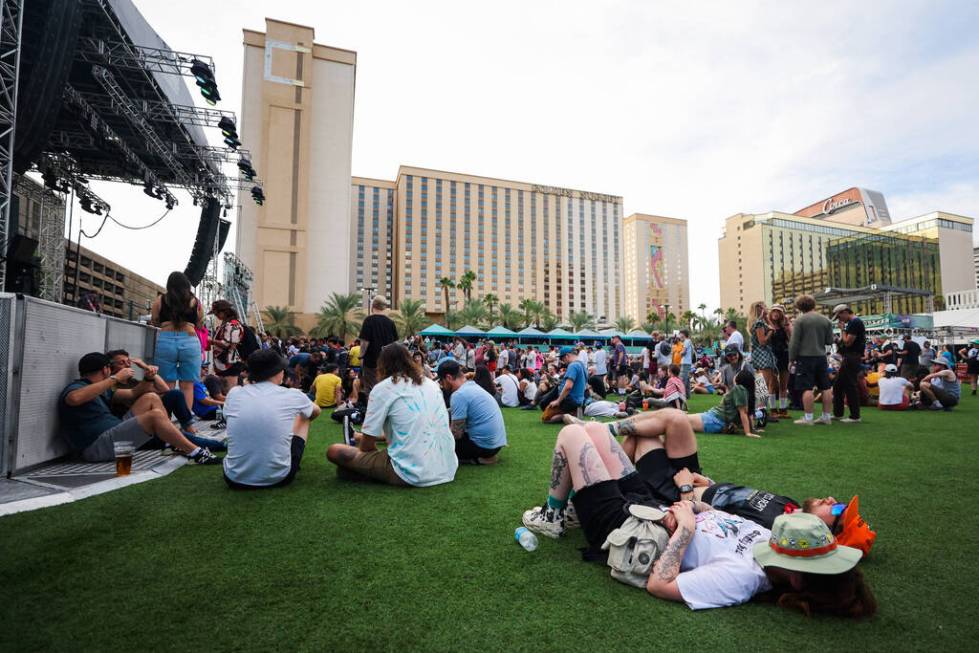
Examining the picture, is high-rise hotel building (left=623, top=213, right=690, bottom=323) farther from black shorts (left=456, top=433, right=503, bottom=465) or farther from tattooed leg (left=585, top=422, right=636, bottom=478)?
tattooed leg (left=585, top=422, right=636, bottom=478)

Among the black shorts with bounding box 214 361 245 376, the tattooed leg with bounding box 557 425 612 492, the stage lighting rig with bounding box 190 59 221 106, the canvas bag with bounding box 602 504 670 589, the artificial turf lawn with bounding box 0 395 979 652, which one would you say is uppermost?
the stage lighting rig with bounding box 190 59 221 106

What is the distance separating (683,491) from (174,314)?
574cm

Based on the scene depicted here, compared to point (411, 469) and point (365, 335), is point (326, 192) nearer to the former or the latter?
point (365, 335)

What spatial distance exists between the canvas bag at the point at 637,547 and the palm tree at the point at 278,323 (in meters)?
46.2

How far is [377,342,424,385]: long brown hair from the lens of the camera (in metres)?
3.80

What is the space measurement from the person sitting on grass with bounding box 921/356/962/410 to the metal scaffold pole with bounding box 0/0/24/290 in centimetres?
1831

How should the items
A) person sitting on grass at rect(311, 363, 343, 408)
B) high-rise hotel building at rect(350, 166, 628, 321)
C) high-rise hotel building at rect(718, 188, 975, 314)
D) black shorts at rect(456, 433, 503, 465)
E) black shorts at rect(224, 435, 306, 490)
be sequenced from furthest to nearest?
high-rise hotel building at rect(350, 166, 628, 321), high-rise hotel building at rect(718, 188, 975, 314), person sitting on grass at rect(311, 363, 343, 408), black shorts at rect(456, 433, 503, 465), black shorts at rect(224, 435, 306, 490)

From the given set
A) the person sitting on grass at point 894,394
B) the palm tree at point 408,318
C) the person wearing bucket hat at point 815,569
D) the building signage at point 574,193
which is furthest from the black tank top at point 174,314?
the building signage at point 574,193

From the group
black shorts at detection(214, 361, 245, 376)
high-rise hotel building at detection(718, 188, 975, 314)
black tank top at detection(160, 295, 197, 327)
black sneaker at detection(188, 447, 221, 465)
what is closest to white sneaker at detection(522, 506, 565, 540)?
black sneaker at detection(188, 447, 221, 465)

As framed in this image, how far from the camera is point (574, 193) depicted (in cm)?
11188

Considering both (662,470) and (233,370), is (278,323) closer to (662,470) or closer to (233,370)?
(233,370)

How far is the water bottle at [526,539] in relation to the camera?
2676 mm

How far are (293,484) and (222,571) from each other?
1623 mm

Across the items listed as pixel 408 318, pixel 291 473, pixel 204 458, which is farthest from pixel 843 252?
pixel 204 458
